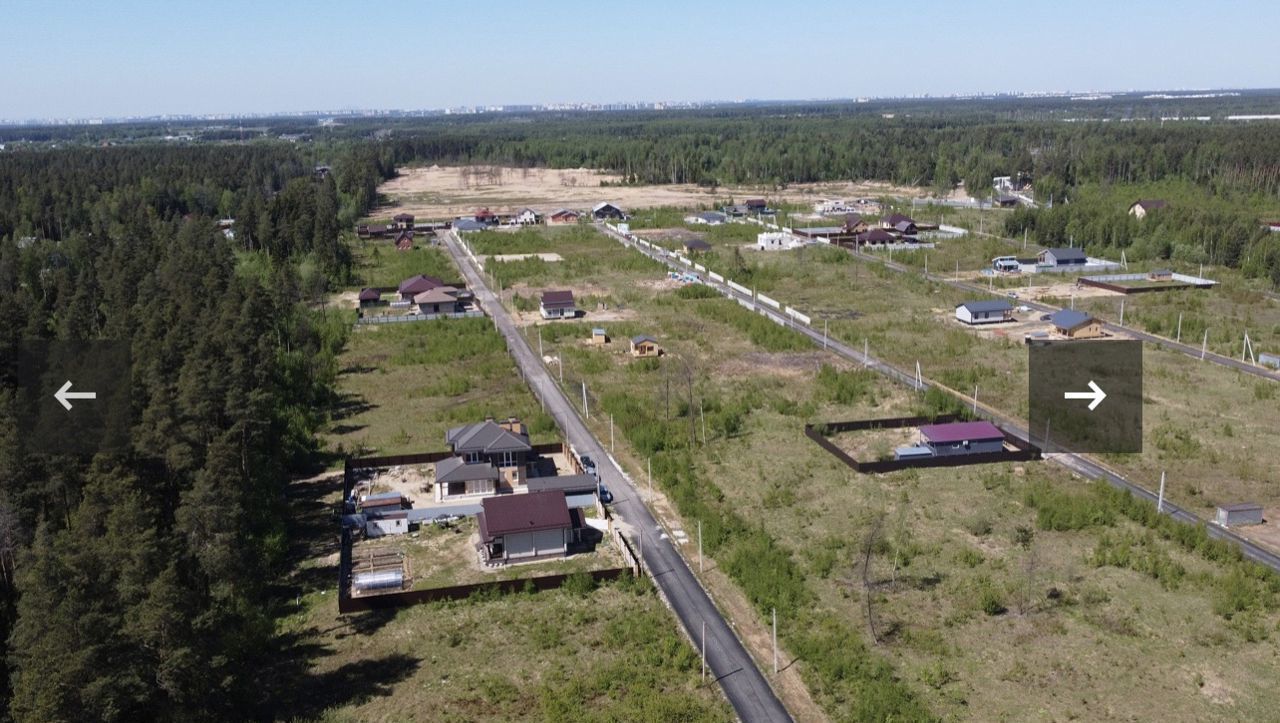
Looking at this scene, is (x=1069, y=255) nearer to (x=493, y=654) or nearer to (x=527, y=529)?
(x=527, y=529)

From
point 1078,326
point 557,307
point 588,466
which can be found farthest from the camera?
point 557,307

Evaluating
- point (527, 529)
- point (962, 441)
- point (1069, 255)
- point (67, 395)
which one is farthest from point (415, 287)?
point (1069, 255)

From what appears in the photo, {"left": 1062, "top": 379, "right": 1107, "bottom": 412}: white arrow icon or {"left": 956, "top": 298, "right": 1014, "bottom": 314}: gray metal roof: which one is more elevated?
{"left": 956, "top": 298, "right": 1014, "bottom": 314}: gray metal roof

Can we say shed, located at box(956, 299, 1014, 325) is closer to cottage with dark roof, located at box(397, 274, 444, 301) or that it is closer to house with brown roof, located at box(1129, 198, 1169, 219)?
cottage with dark roof, located at box(397, 274, 444, 301)

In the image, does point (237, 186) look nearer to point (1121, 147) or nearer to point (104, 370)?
point (104, 370)

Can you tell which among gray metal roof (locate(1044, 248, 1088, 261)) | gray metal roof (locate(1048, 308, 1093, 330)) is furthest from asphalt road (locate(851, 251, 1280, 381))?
gray metal roof (locate(1044, 248, 1088, 261))

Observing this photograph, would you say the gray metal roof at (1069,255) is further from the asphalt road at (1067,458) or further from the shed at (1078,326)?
the asphalt road at (1067,458)

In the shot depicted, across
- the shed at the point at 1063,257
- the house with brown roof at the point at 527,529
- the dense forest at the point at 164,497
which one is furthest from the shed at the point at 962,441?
the shed at the point at 1063,257

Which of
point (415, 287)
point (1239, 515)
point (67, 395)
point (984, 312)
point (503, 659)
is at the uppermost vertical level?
point (67, 395)
